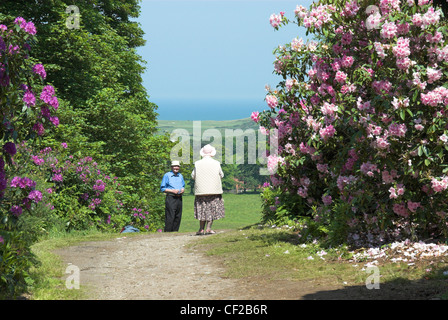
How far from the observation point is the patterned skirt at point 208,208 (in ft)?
42.5

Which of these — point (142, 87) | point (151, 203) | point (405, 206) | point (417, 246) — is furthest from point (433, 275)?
point (142, 87)

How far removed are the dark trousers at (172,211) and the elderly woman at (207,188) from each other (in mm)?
2071

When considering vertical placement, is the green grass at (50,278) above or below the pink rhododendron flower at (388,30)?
below

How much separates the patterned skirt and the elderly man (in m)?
1.71

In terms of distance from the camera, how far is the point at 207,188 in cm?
1283

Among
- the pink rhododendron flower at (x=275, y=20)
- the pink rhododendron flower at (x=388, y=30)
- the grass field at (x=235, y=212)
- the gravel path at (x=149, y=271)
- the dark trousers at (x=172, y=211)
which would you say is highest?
the pink rhododendron flower at (x=275, y=20)

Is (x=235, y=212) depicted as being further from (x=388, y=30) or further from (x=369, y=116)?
(x=388, y=30)

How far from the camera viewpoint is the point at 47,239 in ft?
43.7

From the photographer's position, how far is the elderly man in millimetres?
Result: 14719

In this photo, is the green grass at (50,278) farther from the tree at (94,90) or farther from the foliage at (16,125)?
the tree at (94,90)

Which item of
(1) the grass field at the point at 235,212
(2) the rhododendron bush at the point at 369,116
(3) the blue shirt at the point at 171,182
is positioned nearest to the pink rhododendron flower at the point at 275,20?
(2) the rhododendron bush at the point at 369,116

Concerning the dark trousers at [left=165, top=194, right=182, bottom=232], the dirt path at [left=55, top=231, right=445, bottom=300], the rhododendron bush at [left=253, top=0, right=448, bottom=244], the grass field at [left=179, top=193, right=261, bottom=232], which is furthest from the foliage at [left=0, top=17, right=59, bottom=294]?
the grass field at [left=179, top=193, right=261, bottom=232]

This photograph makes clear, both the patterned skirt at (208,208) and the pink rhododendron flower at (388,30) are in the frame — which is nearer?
the pink rhododendron flower at (388,30)
